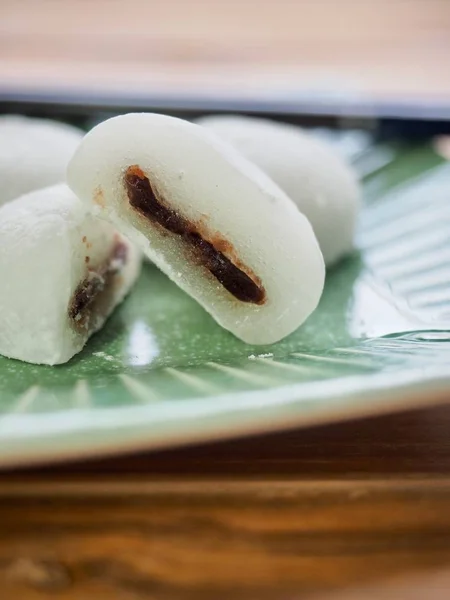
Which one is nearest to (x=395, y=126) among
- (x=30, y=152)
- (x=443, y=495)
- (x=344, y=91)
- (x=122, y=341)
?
(x=344, y=91)

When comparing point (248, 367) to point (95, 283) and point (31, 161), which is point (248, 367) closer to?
point (95, 283)

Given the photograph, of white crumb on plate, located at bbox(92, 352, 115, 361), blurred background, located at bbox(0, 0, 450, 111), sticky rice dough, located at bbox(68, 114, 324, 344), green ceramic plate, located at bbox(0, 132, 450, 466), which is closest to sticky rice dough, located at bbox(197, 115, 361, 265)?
green ceramic plate, located at bbox(0, 132, 450, 466)

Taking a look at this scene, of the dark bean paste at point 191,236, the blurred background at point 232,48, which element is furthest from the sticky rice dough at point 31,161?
the blurred background at point 232,48

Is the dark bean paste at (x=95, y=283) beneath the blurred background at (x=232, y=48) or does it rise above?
beneath

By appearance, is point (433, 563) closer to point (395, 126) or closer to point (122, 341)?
point (122, 341)

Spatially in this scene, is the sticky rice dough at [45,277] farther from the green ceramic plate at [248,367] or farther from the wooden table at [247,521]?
the wooden table at [247,521]

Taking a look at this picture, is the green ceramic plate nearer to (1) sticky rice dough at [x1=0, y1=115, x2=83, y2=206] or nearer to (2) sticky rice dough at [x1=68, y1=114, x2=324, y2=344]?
(2) sticky rice dough at [x1=68, y1=114, x2=324, y2=344]

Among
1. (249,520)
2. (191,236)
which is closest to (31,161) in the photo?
(191,236)
